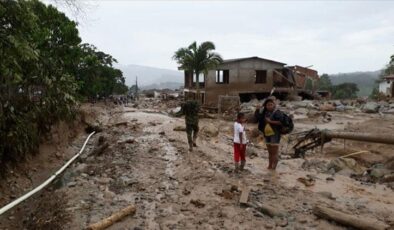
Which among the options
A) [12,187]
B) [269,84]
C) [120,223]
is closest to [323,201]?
[120,223]

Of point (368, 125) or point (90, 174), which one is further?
point (368, 125)

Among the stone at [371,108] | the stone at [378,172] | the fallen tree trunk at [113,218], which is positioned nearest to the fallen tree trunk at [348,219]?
the fallen tree trunk at [113,218]

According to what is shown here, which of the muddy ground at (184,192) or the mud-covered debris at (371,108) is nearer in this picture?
the muddy ground at (184,192)

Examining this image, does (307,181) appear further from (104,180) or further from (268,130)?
(104,180)

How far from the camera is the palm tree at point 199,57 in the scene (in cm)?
2984

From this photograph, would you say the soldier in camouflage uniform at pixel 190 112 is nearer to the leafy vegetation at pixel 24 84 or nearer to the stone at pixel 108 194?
the leafy vegetation at pixel 24 84

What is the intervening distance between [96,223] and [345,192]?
15.5ft

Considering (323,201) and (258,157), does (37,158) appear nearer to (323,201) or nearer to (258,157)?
(258,157)

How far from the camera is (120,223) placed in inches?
221

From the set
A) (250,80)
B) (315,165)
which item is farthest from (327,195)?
(250,80)

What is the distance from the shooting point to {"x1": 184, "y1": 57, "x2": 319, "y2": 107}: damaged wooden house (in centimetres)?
3291

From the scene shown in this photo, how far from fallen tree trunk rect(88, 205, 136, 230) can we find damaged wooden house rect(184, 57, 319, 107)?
26.2m

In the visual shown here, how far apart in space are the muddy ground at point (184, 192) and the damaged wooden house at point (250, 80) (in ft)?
70.6

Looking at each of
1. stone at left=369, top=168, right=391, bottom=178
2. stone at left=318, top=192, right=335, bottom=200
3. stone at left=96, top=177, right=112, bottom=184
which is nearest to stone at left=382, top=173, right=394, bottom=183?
stone at left=369, top=168, right=391, bottom=178
